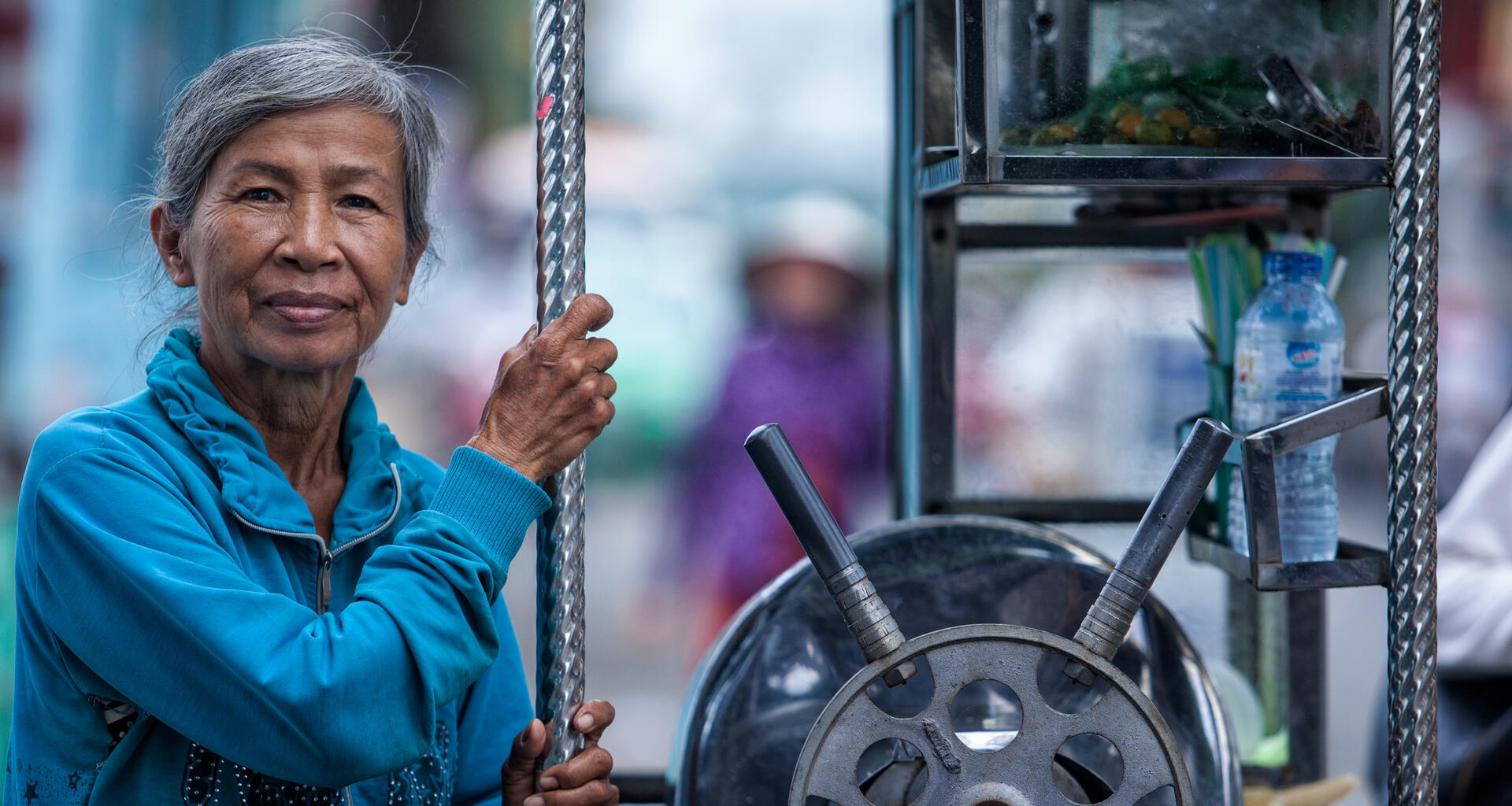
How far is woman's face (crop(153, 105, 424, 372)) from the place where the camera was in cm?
95

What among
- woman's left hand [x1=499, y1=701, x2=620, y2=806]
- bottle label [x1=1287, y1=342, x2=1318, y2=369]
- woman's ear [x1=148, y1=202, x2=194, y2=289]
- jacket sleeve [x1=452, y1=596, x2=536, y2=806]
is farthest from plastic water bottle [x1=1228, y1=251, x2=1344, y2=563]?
woman's ear [x1=148, y1=202, x2=194, y2=289]

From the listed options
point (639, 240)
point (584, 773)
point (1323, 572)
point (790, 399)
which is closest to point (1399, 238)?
point (1323, 572)

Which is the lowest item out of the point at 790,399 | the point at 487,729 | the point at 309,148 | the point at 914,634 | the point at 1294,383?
the point at 487,729

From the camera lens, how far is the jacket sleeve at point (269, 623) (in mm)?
789

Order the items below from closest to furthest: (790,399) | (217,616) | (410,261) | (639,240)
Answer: (217,616) < (410,261) < (790,399) < (639,240)

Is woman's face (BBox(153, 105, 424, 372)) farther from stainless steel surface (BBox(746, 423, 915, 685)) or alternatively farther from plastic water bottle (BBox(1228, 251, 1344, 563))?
plastic water bottle (BBox(1228, 251, 1344, 563))

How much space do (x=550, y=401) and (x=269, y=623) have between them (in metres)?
0.24

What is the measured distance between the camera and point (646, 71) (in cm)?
320

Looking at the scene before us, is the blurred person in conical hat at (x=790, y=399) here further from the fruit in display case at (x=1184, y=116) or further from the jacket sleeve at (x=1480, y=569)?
the fruit in display case at (x=1184, y=116)

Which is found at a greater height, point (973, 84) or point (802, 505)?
point (973, 84)

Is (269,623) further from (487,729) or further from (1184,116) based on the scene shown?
(1184,116)

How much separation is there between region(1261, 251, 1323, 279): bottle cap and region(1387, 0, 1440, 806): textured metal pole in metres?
0.16

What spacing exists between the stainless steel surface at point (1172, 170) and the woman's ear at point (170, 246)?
0.68 metres

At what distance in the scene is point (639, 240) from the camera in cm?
321
